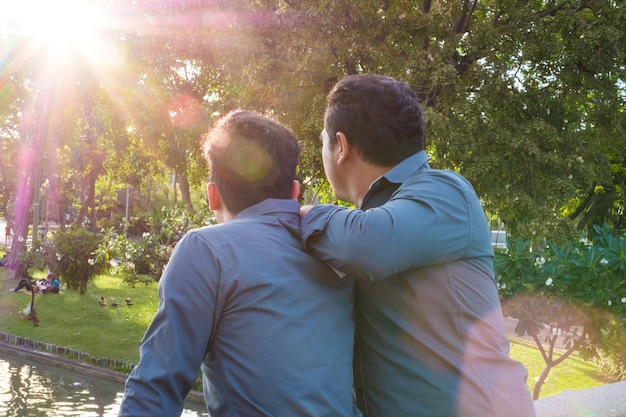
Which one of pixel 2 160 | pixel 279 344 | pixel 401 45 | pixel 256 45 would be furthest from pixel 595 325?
pixel 2 160

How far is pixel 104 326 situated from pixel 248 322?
2492 cm

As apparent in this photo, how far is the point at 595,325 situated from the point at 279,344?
546 cm

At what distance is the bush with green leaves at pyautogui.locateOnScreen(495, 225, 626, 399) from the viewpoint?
20.3 ft

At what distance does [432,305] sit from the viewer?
2188 mm

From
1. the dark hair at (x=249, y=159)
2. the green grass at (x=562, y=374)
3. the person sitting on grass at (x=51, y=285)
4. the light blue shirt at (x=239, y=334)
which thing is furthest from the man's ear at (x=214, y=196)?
the person sitting on grass at (x=51, y=285)

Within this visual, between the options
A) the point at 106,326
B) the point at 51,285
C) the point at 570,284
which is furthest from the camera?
the point at 51,285

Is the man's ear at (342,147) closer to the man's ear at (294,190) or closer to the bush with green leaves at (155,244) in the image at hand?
the man's ear at (294,190)

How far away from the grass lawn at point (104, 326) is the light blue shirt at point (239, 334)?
52.2 ft

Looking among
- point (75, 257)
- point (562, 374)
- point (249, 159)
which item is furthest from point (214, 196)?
point (75, 257)

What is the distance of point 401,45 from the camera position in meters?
14.9

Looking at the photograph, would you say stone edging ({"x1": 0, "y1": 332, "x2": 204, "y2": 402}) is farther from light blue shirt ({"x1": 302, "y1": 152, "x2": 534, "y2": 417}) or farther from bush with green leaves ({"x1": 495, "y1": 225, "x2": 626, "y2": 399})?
light blue shirt ({"x1": 302, "y1": 152, "x2": 534, "y2": 417})

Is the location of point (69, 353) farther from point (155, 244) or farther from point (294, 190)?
point (294, 190)

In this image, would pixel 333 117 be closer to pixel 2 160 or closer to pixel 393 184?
pixel 393 184

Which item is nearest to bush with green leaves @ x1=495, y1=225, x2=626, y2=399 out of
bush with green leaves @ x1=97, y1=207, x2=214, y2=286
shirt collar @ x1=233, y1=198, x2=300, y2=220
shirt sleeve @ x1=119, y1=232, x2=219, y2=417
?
shirt collar @ x1=233, y1=198, x2=300, y2=220
